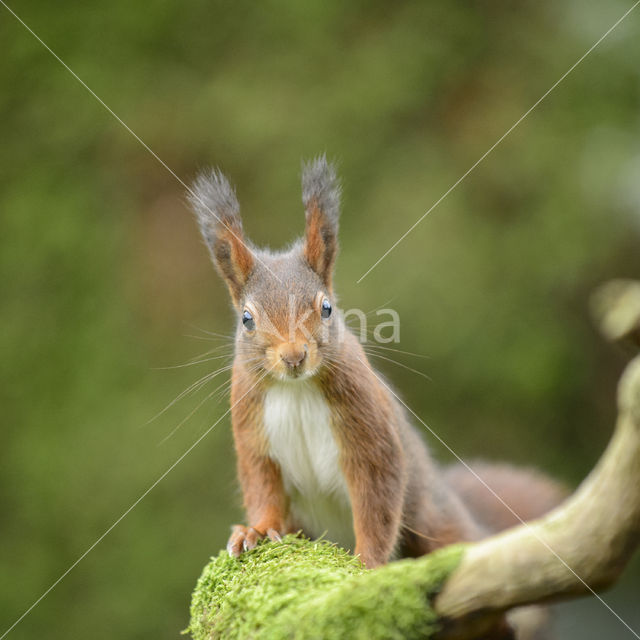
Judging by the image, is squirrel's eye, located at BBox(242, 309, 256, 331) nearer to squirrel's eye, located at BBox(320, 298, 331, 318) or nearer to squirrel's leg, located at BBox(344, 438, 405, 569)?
squirrel's eye, located at BBox(320, 298, 331, 318)

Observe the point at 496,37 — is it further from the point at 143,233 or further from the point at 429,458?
the point at 429,458

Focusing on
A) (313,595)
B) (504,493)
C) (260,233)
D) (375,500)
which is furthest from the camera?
(260,233)

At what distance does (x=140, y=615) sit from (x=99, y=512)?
0.57 metres

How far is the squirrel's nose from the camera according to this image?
1.96 metres

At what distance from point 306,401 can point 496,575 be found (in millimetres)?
1091

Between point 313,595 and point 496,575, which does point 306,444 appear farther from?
point 496,575

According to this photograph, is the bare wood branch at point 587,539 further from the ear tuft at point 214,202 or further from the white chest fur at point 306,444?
the ear tuft at point 214,202

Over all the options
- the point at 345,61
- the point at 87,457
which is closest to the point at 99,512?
the point at 87,457

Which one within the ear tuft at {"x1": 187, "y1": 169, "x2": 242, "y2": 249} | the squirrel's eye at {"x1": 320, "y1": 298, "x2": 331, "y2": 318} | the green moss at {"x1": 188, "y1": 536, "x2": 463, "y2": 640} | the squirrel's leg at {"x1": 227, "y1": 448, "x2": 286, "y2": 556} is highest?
the ear tuft at {"x1": 187, "y1": 169, "x2": 242, "y2": 249}

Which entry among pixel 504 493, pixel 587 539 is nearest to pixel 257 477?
pixel 504 493

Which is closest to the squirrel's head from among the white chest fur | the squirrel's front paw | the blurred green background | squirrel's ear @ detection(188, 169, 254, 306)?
squirrel's ear @ detection(188, 169, 254, 306)

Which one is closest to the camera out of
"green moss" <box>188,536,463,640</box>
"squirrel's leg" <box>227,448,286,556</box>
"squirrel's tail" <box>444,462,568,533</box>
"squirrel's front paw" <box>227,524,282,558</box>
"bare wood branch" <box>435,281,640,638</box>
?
"bare wood branch" <box>435,281,640,638</box>

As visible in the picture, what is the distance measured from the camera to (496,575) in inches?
43.1

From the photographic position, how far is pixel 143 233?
440 cm
